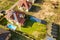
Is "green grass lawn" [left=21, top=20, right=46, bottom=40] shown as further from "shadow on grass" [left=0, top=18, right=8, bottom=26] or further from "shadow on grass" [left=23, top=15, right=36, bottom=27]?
"shadow on grass" [left=0, top=18, right=8, bottom=26]

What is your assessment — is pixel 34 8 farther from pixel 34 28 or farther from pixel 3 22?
pixel 3 22

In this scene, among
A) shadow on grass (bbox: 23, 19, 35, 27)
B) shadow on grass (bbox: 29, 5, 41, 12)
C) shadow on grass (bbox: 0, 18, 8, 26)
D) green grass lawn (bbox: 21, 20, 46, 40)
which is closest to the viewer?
green grass lawn (bbox: 21, 20, 46, 40)

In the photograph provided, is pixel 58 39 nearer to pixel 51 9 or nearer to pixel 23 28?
pixel 23 28

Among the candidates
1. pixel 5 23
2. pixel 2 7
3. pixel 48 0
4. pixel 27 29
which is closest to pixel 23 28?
pixel 27 29

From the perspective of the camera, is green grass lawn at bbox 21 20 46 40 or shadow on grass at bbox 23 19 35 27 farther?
shadow on grass at bbox 23 19 35 27

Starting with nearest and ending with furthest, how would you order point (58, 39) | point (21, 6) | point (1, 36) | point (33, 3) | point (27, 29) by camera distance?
1. point (1, 36)
2. point (58, 39)
3. point (27, 29)
4. point (21, 6)
5. point (33, 3)

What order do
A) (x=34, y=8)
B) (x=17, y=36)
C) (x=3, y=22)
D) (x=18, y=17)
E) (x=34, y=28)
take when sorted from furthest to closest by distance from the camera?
(x=34, y=8)
(x=18, y=17)
(x=3, y=22)
(x=34, y=28)
(x=17, y=36)

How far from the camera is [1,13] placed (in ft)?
47.3

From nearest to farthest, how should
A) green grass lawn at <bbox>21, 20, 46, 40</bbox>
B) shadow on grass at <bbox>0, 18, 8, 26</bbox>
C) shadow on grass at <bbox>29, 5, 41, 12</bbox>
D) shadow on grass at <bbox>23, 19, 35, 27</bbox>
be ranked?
green grass lawn at <bbox>21, 20, 46, 40</bbox> < shadow on grass at <bbox>0, 18, 8, 26</bbox> < shadow on grass at <bbox>23, 19, 35, 27</bbox> < shadow on grass at <bbox>29, 5, 41, 12</bbox>

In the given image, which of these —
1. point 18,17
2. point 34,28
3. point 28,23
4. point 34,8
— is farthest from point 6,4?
point 34,28

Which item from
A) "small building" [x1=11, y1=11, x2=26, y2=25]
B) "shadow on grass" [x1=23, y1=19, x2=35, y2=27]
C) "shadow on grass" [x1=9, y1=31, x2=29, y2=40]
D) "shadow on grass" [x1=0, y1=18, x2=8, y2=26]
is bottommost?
"shadow on grass" [x1=9, y1=31, x2=29, y2=40]

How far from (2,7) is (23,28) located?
11.8 ft

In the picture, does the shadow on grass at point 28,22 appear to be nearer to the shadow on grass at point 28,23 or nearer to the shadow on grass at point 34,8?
the shadow on grass at point 28,23

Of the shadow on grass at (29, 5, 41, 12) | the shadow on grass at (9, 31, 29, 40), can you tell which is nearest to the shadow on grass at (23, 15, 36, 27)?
the shadow on grass at (29, 5, 41, 12)
